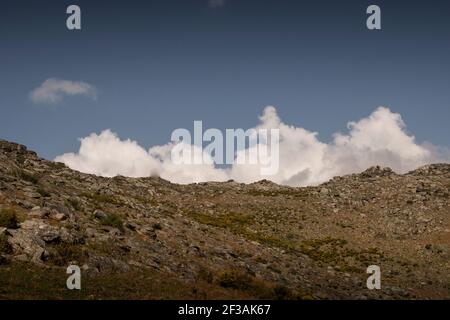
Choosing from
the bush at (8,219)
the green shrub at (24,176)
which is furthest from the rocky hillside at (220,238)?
the green shrub at (24,176)

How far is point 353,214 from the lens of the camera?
88.5 metres

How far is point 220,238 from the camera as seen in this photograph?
56.0m

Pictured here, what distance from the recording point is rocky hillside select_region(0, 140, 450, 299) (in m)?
31.6

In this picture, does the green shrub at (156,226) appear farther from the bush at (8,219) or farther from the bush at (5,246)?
the bush at (5,246)

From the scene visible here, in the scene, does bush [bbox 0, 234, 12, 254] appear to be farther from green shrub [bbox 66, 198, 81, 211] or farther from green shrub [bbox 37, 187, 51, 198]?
green shrub [bbox 37, 187, 51, 198]

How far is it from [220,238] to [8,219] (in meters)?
27.4

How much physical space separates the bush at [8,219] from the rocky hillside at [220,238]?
0.07 m

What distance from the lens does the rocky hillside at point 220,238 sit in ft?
104

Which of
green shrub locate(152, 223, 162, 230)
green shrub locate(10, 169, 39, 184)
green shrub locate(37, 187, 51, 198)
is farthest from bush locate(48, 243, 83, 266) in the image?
green shrub locate(10, 169, 39, 184)

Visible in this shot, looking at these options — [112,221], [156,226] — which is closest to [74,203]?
[112,221]

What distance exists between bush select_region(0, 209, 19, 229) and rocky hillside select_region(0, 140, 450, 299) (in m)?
0.07

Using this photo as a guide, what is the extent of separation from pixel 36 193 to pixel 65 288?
1954 cm

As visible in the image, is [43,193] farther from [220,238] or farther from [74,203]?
[220,238]
